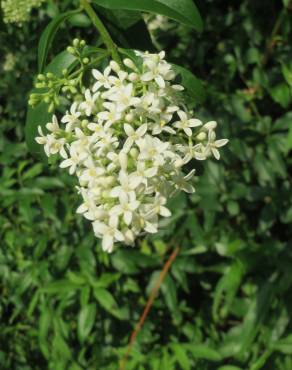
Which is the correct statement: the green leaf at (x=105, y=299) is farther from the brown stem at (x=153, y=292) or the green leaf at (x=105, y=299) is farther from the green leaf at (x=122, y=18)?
the green leaf at (x=122, y=18)

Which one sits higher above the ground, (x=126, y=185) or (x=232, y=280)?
(x=126, y=185)

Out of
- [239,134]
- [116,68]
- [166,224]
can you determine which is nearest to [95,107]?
[116,68]

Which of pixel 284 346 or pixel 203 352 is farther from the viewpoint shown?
pixel 203 352

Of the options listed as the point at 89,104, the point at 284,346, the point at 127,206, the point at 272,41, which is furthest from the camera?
the point at 272,41

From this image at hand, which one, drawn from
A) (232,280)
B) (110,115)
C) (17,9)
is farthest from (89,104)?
(232,280)

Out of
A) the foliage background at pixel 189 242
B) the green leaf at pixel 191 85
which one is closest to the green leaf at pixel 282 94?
the foliage background at pixel 189 242

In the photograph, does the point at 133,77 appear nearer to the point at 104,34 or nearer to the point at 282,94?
the point at 104,34

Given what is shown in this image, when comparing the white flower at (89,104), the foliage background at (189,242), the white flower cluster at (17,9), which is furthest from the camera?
the foliage background at (189,242)
